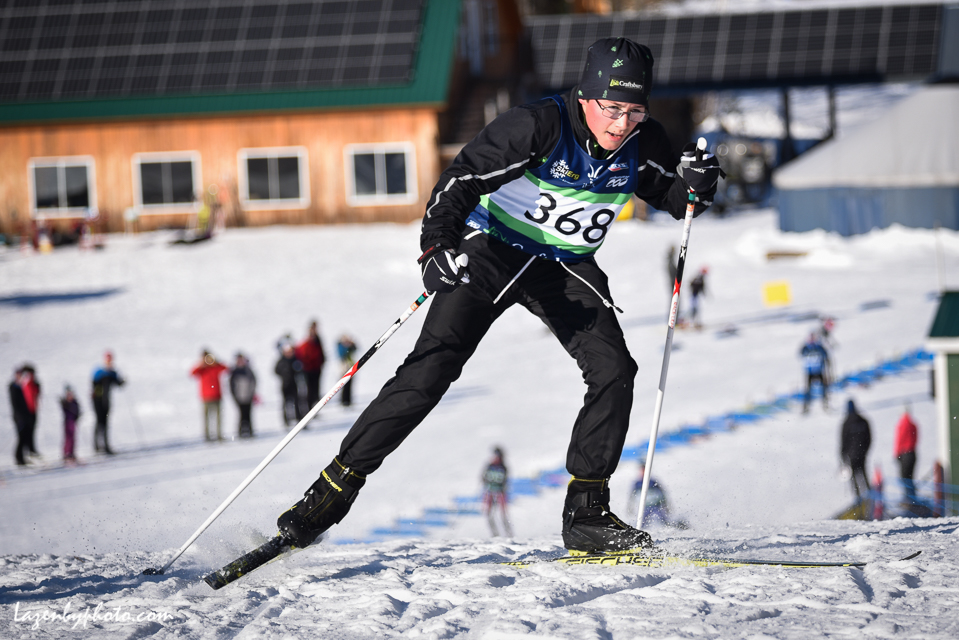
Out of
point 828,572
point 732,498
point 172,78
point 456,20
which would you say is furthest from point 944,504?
point 172,78

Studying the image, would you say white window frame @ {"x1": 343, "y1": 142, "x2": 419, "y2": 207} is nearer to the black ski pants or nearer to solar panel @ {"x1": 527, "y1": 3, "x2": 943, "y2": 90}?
solar panel @ {"x1": 527, "y1": 3, "x2": 943, "y2": 90}

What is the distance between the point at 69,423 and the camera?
40.6ft

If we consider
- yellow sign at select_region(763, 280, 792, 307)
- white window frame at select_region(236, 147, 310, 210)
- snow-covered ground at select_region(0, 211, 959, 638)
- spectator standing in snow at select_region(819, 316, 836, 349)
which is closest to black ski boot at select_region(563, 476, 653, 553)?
snow-covered ground at select_region(0, 211, 959, 638)

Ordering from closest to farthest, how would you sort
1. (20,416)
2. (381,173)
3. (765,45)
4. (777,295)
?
(20,416) < (777,295) < (381,173) < (765,45)

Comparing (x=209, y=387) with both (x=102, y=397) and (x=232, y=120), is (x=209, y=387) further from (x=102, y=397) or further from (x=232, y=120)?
(x=232, y=120)

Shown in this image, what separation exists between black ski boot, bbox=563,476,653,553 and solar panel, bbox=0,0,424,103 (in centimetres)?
2337

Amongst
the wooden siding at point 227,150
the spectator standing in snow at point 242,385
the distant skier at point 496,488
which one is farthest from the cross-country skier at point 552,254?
the wooden siding at point 227,150

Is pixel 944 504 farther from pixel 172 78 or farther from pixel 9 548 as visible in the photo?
pixel 172 78

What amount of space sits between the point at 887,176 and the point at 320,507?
23.3 meters

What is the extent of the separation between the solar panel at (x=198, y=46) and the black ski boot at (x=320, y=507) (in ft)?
A: 76.7

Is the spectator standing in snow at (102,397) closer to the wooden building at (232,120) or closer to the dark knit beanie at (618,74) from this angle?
the dark knit beanie at (618,74)

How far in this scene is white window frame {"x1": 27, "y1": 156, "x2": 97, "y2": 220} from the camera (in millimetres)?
27328

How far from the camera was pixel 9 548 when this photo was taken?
31.3 ft

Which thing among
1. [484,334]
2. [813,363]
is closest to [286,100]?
[813,363]
